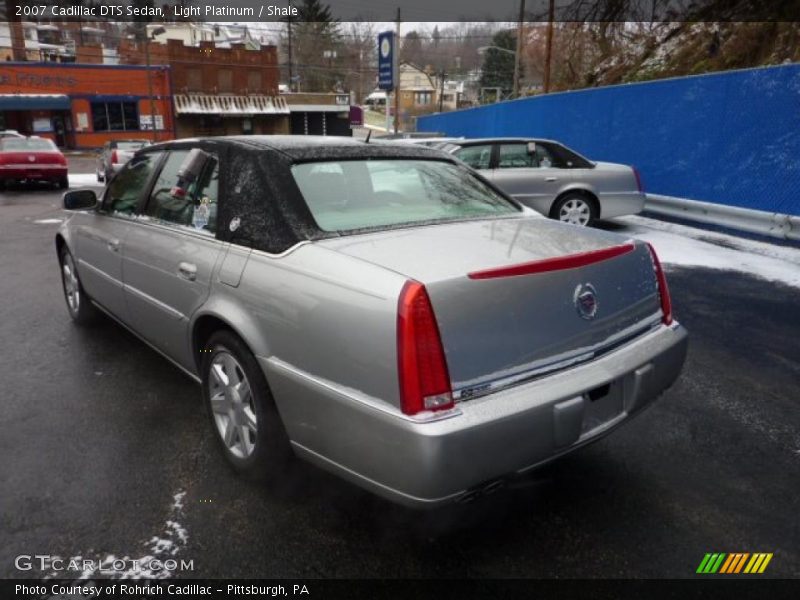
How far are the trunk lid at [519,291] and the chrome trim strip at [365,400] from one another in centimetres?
11

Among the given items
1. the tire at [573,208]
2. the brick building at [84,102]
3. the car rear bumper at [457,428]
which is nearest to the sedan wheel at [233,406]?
the car rear bumper at [457,428]

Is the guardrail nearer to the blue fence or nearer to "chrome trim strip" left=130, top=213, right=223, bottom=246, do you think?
the blue fence

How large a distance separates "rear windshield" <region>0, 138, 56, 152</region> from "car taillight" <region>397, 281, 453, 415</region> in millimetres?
18536

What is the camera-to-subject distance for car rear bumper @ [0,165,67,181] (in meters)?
16.2

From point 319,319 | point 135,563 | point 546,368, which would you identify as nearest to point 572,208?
point 546,368

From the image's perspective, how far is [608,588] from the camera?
212 cm

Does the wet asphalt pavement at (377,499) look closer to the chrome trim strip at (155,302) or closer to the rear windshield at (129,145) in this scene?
the chrome trim strip at (155,302)

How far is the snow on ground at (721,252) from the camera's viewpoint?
6766mm

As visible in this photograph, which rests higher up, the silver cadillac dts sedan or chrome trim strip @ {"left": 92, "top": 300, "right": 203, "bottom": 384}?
the silver cadillac dts sedan

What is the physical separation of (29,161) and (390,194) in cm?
1726

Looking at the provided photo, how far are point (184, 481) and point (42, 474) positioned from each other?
714 mm

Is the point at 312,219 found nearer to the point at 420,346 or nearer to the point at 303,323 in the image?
the point at 303,323

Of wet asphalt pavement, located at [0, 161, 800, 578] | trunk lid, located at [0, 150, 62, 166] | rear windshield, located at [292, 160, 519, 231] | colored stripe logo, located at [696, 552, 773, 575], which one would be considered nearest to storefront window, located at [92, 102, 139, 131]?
trunk lid, located at [0, 150, 62, 166]

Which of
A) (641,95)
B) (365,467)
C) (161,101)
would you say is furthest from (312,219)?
(161,101)
